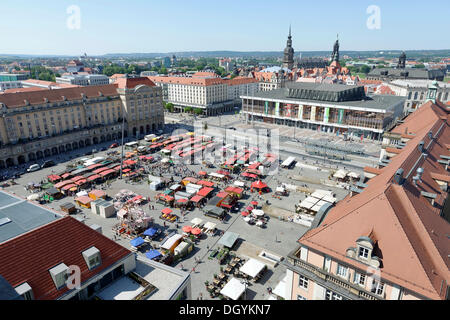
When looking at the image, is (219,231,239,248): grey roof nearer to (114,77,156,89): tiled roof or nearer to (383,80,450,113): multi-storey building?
(114,77,156,89): tiled roof

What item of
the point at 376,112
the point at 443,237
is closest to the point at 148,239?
the point at 443,237

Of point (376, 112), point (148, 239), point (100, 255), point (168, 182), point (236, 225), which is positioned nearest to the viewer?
point (100, 255)

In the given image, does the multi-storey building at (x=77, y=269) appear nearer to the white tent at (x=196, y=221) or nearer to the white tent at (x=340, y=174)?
the white tent at (x=196, y=221)

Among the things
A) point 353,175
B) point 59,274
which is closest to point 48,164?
point 59,274

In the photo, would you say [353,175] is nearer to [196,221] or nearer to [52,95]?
[196,221]

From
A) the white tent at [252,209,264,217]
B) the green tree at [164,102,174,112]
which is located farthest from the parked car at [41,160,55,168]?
the green tree at [164,102,174,112]

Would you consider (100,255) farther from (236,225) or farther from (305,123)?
(305,123)
